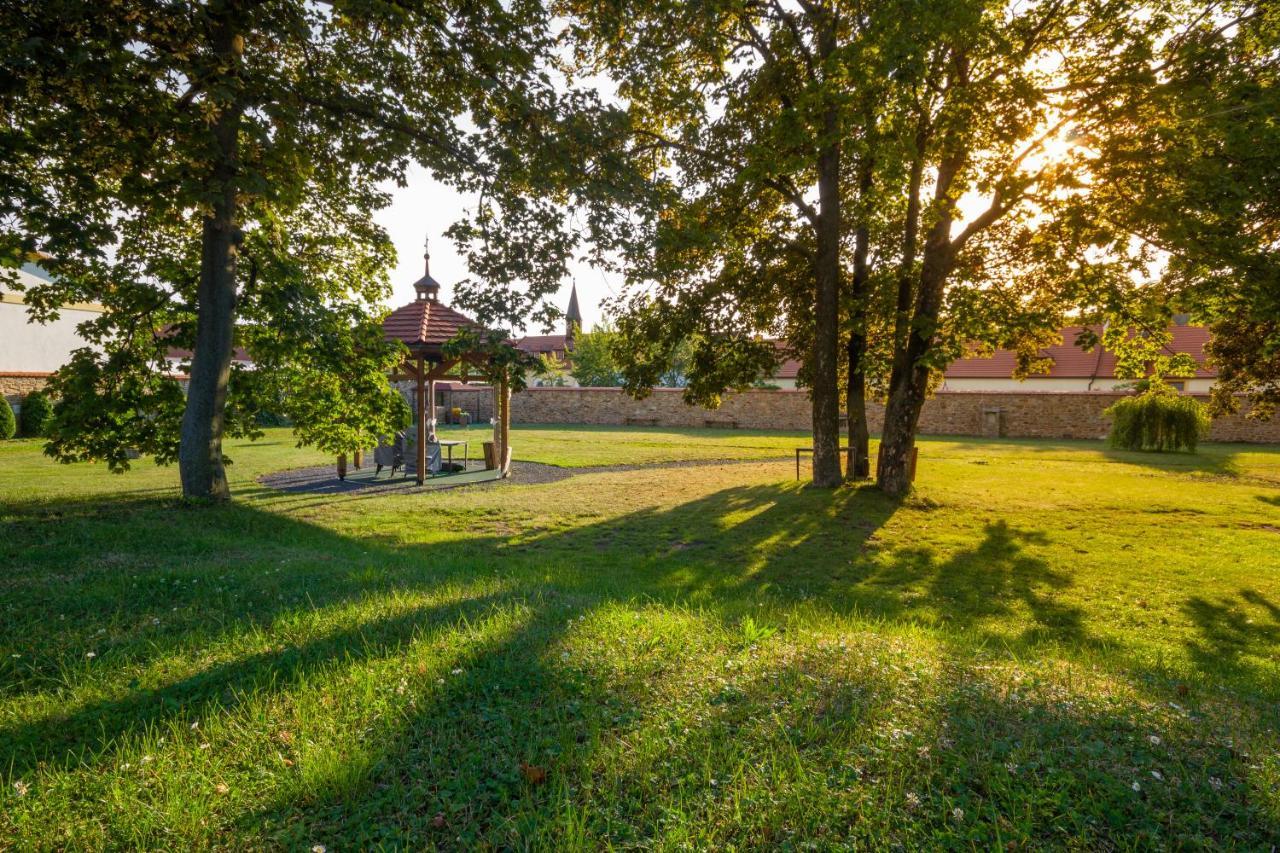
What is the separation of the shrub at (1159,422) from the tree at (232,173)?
24.1 m

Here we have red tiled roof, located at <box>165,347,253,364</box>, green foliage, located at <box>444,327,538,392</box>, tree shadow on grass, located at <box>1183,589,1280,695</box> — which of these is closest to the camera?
tree shadow on grass, located at <box>1183,589,1280,695</box>

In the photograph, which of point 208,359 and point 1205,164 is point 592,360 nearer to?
point 208,359

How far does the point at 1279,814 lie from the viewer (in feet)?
7.15

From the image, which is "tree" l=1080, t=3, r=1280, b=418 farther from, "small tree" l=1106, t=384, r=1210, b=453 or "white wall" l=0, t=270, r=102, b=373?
"white wall" l=0, t=270, r=102, b=373

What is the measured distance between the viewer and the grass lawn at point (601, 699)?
2137 mm

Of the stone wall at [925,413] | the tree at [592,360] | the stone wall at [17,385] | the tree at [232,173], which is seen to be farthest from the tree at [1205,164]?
the tree at [592,360]

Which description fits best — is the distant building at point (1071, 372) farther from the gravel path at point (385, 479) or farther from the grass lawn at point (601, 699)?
the grass lawn at point (601, 699)

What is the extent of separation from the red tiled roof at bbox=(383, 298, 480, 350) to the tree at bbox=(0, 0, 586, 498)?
9.90 ft

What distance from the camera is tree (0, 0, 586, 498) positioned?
588 cm

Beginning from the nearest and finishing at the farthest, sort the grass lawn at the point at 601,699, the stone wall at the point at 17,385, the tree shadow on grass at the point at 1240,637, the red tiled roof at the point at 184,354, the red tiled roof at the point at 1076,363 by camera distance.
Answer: the grass lawn at the point at 601,699 < the tree shadow on grass at the point at 1240,637 < the red tiled roof at the point at 184,354 < the stone wall at the point at 17,385 < the red tiled roof at the point at 1076,363

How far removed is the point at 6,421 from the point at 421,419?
59.7ft

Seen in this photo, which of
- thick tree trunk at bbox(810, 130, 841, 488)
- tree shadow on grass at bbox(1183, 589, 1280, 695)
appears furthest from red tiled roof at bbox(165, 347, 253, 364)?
tree shadow on grass at bbox(1183, 589, 1280, 695)

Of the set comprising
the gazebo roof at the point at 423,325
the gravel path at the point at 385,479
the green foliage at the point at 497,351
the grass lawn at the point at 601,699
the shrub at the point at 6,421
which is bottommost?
the gravel path at the point at 385,479

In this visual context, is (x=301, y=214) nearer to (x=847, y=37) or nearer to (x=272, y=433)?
(x=847, y=37)
